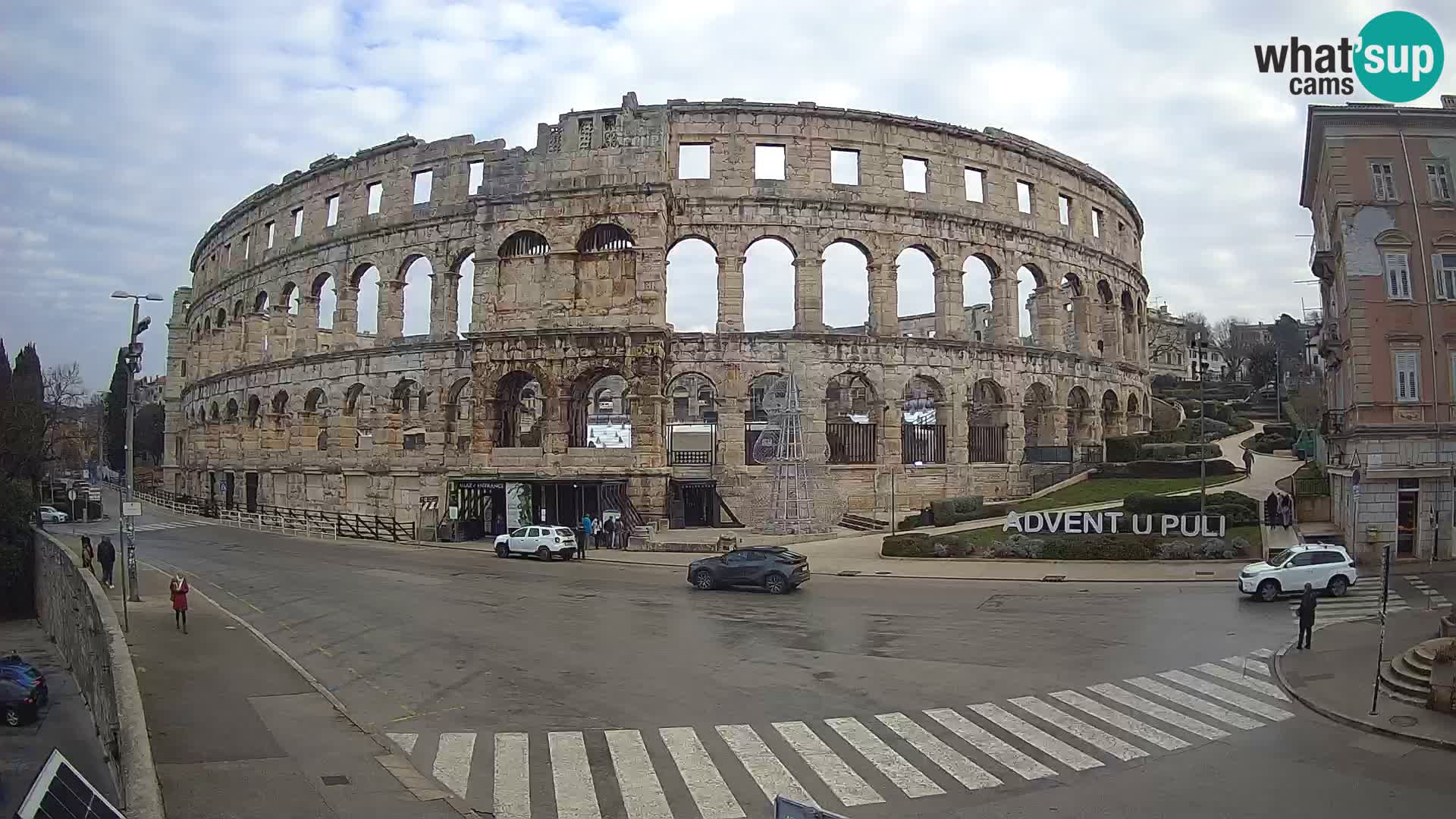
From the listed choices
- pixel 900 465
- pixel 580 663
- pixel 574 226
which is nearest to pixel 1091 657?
pixel 580 663

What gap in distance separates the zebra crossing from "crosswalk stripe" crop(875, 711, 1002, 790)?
2cm

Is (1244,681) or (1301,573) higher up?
(1301,573)

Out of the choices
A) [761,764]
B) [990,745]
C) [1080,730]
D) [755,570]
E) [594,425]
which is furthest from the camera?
[594,425]

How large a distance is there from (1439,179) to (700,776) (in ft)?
102

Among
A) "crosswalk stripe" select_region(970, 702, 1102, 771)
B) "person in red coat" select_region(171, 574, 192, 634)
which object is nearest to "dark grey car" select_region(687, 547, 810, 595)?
"crosswalk stripe" select_region(970, 702, 1102, 771)

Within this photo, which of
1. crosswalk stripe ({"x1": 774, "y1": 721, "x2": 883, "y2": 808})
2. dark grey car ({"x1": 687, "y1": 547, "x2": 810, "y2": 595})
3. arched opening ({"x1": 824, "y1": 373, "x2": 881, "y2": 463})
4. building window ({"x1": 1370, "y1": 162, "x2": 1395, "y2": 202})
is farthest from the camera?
arched opening ({"x1": 824, "y1": 373, "x2": 881, "y2": 463})

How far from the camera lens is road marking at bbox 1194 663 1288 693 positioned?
14.6 m

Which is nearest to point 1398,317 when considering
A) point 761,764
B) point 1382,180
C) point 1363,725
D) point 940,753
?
point 1382,180

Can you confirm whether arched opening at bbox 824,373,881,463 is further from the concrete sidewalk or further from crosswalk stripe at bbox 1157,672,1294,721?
the concrete sidewalk

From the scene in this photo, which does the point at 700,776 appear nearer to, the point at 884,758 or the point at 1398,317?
the point at 884,758

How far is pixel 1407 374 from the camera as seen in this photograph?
2825cm

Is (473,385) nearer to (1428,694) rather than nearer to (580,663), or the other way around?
(580,663)

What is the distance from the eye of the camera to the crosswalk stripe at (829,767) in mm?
10344

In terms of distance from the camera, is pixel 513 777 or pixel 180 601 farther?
pixel 180 601
